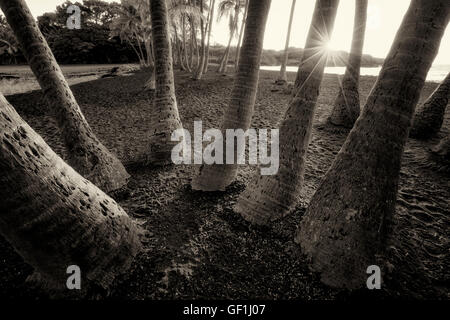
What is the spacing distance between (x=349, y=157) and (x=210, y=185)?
7.84ft

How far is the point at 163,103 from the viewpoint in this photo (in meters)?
4.70

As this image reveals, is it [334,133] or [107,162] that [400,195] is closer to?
[334,133]

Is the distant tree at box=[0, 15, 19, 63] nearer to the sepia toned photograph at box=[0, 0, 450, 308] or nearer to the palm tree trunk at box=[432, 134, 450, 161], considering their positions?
the sepia toned photograph at box=[0, 0, 450, 308]

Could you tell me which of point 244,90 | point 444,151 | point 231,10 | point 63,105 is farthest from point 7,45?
point 444,151

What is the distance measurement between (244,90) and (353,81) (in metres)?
4.45

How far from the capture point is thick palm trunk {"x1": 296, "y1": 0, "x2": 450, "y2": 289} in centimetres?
206

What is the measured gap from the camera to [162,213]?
3.63 metres

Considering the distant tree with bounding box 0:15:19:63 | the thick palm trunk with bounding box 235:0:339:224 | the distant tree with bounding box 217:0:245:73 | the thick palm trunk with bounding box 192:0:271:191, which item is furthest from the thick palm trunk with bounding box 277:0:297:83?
the distant tree with bounding box 0:15:19:63

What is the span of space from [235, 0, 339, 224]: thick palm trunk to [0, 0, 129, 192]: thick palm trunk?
2.62 meters

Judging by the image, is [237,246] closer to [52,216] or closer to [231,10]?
[52,216]

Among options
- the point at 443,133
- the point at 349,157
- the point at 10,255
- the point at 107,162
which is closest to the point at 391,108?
the point at 349,157

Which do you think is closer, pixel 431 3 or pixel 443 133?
pixel 431 3

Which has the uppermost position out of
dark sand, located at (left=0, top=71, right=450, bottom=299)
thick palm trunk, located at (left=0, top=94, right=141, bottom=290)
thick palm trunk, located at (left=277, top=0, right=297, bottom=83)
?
thick palm trunk, located at (left=277, top=0, right=297, bottom=83)

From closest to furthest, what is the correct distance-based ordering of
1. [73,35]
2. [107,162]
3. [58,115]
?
1. [58,115]
2. [107,162]
3. [73,35]
